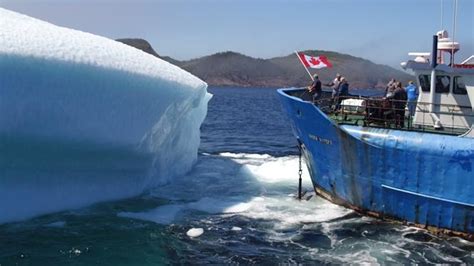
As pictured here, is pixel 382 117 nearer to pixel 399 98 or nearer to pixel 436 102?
pixel 399 98

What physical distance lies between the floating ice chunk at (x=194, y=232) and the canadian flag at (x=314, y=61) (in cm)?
817

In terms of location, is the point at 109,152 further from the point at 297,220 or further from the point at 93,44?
the point at 297,220

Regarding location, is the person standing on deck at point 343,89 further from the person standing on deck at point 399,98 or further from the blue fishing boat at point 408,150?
the person standing on deck at point 399,98

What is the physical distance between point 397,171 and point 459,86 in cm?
347

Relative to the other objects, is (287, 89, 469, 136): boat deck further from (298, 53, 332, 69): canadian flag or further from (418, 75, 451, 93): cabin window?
(298, 53, 332, 69): canadian flag

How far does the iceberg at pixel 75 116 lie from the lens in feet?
45.0

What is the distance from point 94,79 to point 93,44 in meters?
2.13

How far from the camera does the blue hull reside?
14.2 metres

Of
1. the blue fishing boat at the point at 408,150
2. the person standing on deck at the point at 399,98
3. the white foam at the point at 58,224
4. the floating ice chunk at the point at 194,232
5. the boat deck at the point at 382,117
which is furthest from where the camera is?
the person standing on deck at the point at 399,98

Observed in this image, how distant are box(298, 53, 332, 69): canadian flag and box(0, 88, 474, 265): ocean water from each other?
4.26 meters

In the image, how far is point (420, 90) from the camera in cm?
1716

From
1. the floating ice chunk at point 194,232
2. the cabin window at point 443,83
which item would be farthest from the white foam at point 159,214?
the cabin window at point 443,83

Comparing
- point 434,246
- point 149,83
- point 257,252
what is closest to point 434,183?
point 434,246

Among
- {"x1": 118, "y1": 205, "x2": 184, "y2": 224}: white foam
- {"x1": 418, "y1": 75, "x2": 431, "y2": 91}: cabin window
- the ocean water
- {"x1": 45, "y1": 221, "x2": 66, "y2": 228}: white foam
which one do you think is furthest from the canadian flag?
{"x1": 45, "y1": 221, "x2": 66, "y2": 228}: white foam
